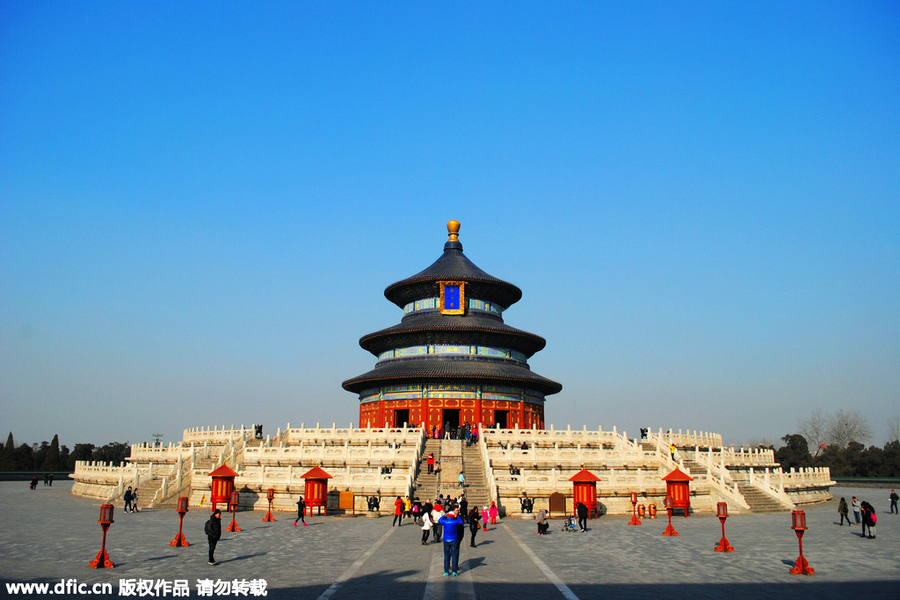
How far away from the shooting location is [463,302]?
2144 inches

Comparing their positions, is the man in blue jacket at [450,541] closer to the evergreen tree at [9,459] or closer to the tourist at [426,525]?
the tourist at [426,525]

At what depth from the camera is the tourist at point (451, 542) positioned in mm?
14461

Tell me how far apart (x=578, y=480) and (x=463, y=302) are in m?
29.8

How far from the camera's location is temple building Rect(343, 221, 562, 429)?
161 ft

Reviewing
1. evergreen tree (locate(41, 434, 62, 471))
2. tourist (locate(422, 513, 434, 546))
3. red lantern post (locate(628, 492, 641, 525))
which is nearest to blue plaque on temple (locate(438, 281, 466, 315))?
red lantern post (locate(628, 492, 641, 525))

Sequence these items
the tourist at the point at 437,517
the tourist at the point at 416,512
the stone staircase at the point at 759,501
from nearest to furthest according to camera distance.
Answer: the tourist at the point at 437,517, the tourist at the point at 416,512, the stone staircase at the point at 759,501

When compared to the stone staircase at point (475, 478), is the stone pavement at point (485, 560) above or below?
below

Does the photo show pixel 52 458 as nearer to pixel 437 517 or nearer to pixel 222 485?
pixel 222 485

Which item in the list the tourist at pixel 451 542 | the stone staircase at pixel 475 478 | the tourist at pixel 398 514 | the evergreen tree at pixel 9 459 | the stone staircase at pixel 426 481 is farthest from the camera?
the evergreen tree at pixel 9 459

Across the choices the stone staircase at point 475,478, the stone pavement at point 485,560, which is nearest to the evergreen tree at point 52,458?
the stone pavement at point 485,560

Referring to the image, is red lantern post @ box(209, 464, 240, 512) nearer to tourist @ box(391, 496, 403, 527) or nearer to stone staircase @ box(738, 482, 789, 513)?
tourist @ box(391, 496, 403, 527)

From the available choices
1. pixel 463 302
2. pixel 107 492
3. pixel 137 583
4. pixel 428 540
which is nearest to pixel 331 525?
pixel 428 540

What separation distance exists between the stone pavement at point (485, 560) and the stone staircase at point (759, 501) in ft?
18.3

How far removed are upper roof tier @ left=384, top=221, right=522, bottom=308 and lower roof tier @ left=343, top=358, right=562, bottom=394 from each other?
6664 mm
